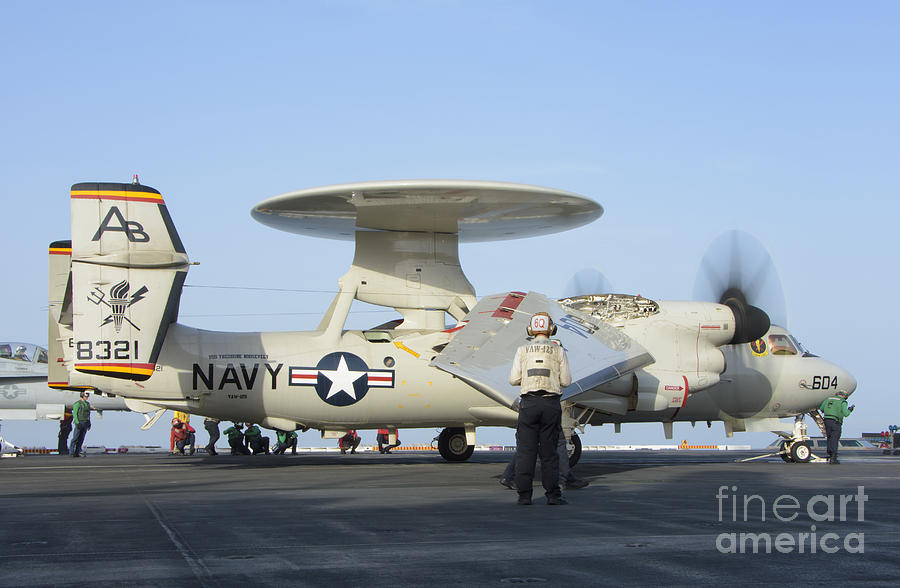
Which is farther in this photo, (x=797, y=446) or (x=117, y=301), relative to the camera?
(x=797, y=446)

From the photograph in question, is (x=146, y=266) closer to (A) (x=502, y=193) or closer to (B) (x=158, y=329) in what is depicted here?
(B) (x=158, y=329)

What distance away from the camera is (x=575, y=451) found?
21219 mm

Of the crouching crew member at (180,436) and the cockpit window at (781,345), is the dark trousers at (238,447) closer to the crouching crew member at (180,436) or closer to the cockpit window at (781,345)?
the crouching crew member at (180,436)

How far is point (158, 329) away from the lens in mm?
20281

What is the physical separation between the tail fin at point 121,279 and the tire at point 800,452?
Result: 17.3 m

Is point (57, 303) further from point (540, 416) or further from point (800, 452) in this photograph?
point (800, 452)

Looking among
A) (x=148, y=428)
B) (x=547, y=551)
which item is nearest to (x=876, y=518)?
(x=547, y=551)

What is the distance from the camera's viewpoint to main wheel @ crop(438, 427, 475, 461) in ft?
84.2

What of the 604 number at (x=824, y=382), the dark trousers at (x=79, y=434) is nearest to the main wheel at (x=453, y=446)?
the 604 number at (x=824, y=382)

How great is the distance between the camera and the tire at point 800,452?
971 inches

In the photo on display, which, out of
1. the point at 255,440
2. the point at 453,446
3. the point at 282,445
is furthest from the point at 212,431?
the point at 453,446

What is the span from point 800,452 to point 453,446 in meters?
9.88

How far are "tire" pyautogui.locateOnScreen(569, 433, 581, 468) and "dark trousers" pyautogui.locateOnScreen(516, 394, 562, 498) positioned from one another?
31.4ft

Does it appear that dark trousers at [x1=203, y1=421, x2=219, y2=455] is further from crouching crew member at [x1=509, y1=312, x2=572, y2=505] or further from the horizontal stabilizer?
crouching crew member at [x1=509, y1=312, x2=572, y2=505]
